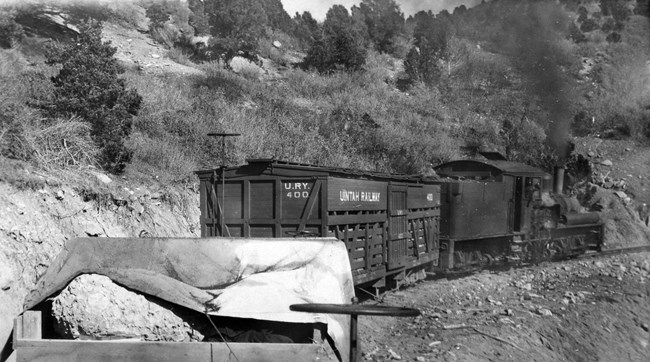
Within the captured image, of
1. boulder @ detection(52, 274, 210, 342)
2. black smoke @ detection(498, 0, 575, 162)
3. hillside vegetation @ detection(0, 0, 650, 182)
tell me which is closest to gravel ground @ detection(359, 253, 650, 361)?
boulder @ detection(52, 274, 210, 342)

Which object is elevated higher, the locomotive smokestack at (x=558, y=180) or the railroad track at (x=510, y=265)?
the locomotive smokestack at (x=558, y=180)

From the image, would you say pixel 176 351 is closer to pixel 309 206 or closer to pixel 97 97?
pixel 309 206

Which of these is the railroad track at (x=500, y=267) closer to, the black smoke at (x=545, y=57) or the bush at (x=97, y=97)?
the bush at (x=97, y=97)

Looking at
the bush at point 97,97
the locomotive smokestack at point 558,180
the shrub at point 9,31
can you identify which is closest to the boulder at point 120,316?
the bush at point 97,97

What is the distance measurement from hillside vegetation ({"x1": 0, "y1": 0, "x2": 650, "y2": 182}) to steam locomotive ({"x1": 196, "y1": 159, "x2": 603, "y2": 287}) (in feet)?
12.7

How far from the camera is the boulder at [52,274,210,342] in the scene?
4918 millimetres

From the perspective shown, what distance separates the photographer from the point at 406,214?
12422 mm

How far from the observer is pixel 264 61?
3064 cm

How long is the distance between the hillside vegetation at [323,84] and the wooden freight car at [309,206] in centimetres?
339

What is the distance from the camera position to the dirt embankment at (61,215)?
8.23m

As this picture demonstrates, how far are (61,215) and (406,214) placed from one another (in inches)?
254

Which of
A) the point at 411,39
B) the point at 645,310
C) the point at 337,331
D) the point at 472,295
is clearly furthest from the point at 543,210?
the point at 411,39

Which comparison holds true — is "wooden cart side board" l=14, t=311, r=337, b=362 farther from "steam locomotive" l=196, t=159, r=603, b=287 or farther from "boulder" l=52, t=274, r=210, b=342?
"steam locomotive" l=196, t=159, r=603, b=287

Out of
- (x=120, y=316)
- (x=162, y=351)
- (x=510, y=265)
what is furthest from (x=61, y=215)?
(x=510, y=265)
